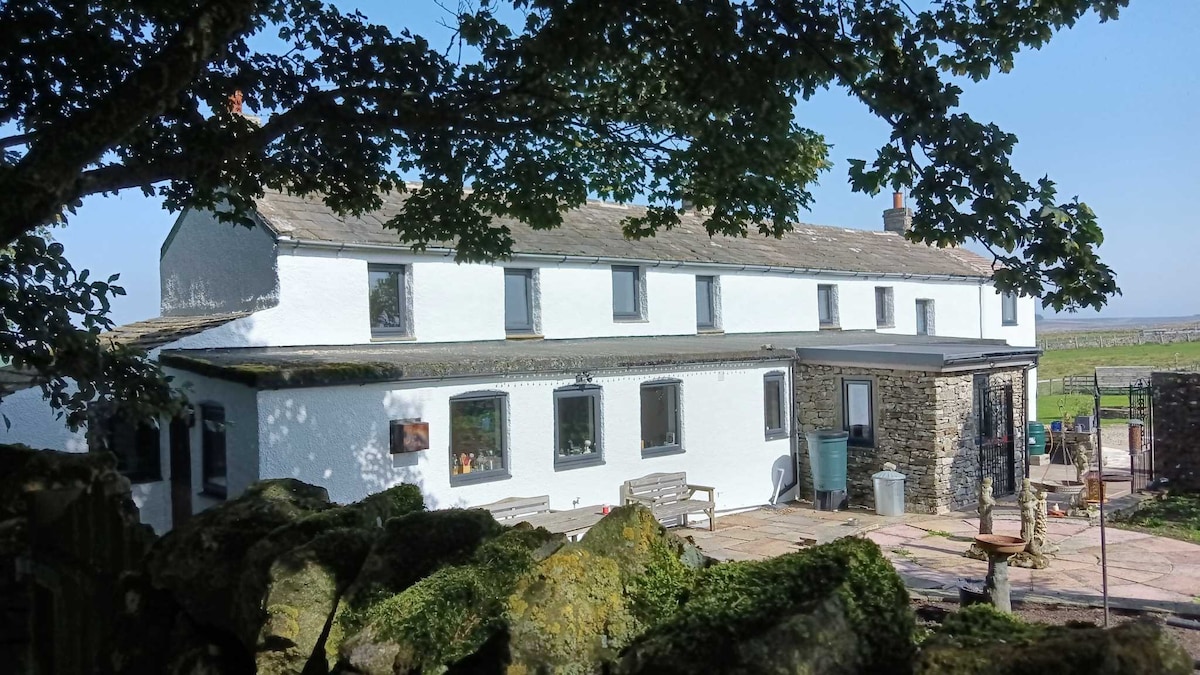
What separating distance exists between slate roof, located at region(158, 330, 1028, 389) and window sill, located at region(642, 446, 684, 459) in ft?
5.50

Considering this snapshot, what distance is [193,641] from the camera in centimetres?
344

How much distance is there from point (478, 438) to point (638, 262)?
665cm

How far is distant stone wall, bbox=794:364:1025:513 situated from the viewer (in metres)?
16.6

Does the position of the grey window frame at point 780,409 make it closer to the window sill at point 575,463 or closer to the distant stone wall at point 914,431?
the distant stone wall at point 914,431

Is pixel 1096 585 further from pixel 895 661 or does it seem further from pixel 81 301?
pixel 81 301

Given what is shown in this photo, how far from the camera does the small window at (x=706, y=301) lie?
810 inches

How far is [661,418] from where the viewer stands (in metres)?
16.6

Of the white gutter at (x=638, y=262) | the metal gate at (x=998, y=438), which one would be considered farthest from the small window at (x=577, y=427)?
the metal gate at (x=998, y=438)

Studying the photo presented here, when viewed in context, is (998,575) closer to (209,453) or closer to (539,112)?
(539,112)

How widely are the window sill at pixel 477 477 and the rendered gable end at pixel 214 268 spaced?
14.5 ft

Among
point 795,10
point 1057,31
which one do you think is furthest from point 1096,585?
point 795,10

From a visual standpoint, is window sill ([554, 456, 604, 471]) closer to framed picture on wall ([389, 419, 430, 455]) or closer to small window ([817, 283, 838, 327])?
framed picture on wall ([389, 419, 430, 455])

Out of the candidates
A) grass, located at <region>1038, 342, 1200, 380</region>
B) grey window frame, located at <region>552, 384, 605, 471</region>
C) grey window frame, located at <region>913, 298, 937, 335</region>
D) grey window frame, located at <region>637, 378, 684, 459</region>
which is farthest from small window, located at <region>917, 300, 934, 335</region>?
grass, located at <region>1038, 342, 1200, 380</region>

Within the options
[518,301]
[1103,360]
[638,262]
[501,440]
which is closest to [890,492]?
[638,262]
